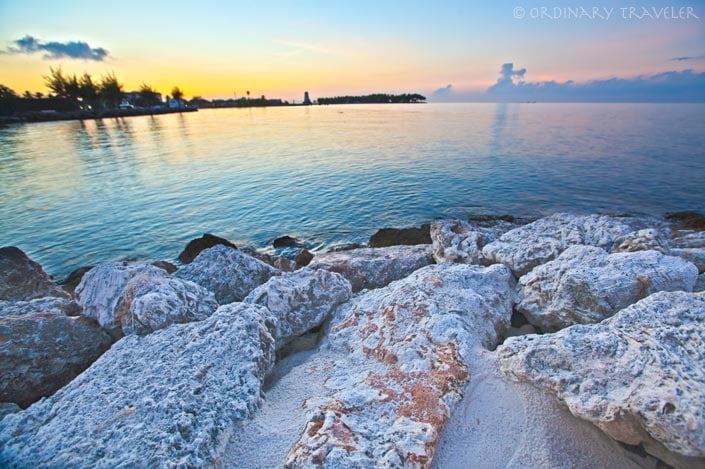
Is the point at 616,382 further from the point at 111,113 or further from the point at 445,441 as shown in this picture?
the point at 111,113

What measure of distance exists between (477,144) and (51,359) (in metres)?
31.5

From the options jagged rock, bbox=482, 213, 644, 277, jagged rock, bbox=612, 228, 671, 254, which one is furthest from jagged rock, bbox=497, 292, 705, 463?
jagged rock, bbox=612, 228, 671, 254

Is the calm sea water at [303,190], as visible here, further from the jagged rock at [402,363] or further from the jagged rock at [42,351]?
the jagged rock at [402,363]

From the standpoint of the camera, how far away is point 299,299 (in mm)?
4871

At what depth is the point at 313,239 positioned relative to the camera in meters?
11.3

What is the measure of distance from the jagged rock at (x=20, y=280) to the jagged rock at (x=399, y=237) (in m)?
7.87

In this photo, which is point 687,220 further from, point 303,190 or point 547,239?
point 303,190

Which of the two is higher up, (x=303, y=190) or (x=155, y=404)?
(x=155, y=404)

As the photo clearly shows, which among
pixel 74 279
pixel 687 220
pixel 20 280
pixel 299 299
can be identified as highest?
pixel 299 299

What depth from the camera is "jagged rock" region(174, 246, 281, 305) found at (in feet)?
19.5

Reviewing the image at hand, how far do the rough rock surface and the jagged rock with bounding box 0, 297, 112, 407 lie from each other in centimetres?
97

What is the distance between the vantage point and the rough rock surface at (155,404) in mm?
2580

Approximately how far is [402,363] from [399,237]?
7077 mm

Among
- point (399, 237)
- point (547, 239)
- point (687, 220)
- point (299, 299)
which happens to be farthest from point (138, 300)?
point (687, 220)
